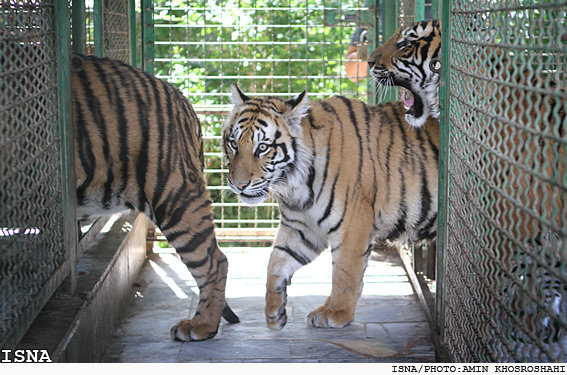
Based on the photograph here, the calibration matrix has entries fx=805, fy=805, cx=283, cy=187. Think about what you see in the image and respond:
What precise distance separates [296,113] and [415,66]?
827 millimetres

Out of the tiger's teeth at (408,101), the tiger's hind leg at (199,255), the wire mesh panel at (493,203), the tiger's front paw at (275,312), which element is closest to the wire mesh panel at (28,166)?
the tiger's hind leg at (199,255)

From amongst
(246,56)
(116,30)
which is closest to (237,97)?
(116,30)

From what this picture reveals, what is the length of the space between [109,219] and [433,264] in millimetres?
2090

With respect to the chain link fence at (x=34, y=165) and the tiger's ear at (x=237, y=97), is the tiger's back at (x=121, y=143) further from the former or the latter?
the tiger's ear at (x=237, y=97)

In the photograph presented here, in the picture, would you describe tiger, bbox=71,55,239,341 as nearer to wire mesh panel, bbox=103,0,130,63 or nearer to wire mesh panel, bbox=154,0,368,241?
wire mesh panel, bbox=103,0,130,63

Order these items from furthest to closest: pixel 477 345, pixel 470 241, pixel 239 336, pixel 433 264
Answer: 1. pixel 433 264
2. pixel 239 336
3. pixel 470 241
4. pixel 477 345

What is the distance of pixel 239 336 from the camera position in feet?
13.8

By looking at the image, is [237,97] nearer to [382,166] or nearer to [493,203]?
[382,166]

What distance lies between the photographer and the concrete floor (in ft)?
13.0

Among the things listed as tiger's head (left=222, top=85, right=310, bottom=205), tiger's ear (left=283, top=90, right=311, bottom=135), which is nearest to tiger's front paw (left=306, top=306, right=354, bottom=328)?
tiger's head (left=222, top=85, right=310, bottom=205)

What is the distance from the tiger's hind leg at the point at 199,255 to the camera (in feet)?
13.1

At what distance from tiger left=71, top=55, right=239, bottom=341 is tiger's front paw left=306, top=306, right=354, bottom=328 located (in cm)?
52

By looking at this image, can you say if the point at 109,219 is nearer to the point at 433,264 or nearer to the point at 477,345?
the point at 433,264

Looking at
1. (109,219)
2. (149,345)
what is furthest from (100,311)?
(109,219)
